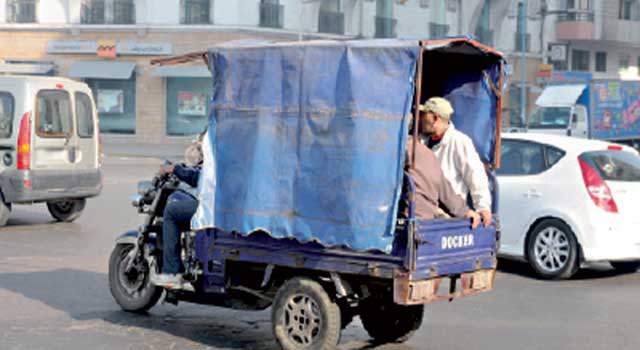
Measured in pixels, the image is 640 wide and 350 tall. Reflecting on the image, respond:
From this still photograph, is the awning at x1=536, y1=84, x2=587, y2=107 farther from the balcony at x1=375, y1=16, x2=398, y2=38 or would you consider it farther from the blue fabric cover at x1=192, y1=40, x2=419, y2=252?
the blue fabric cover at x1=192, y1=40, x2=419, y2=252

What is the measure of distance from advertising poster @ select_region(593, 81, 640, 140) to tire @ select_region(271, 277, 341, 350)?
95.7 ft

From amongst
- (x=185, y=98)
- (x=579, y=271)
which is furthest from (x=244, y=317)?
(x=185, y=98)

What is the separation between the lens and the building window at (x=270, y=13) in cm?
4466

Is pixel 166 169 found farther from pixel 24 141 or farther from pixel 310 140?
pixel 24 141

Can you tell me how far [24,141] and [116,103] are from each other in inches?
1229

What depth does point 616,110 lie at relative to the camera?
1455 inches

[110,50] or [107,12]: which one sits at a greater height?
[107,12]

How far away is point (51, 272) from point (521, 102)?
44393 mm

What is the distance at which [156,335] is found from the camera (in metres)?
8.10

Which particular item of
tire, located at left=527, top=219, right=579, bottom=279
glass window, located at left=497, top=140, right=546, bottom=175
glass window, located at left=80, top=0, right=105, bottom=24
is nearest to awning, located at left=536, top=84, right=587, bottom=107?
glass window, located at left=80, top=0, right=105, bottom=24

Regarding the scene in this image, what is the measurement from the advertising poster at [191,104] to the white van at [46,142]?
2886 centimetres

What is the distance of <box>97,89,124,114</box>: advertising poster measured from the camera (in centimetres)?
4509

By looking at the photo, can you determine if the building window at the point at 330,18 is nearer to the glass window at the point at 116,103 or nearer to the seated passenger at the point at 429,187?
the glass window at the point at 116,103

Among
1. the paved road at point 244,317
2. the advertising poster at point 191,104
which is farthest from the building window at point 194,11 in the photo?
the paved road at point 244,317
